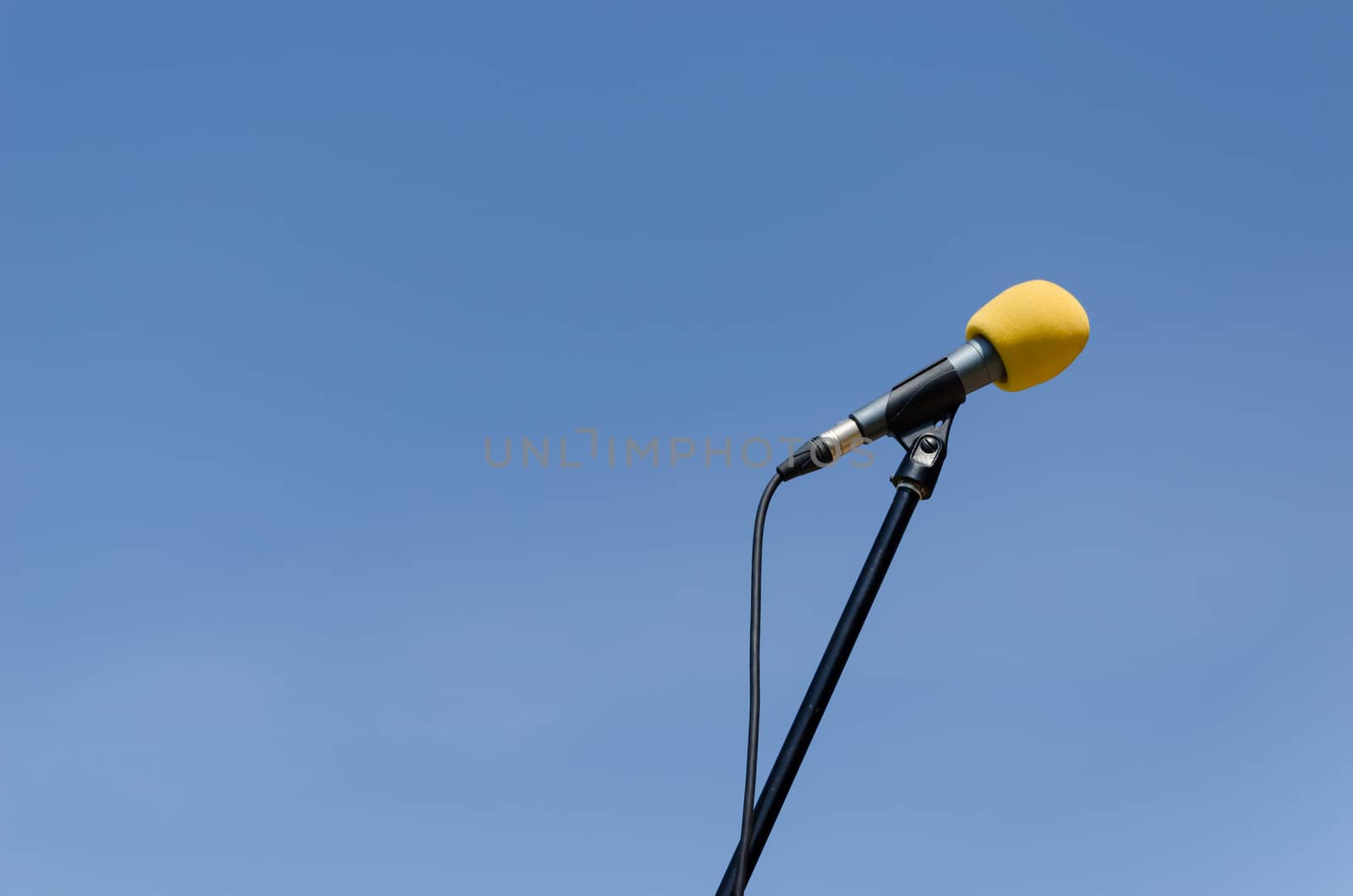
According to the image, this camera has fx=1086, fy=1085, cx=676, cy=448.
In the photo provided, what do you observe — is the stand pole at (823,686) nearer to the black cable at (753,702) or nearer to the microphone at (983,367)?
the black cable at (753,702)

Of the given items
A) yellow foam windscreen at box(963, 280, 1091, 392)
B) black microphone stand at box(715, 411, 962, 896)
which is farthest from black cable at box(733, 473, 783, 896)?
yellow foam windscreen at box(963, 280, 1091, 392)

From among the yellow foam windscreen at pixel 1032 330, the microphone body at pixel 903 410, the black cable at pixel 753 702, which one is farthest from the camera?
the yellow foam windscreen at pixel 1032 330

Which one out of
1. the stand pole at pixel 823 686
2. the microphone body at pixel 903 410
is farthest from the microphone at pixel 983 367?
the stand pole at pixel 823 686

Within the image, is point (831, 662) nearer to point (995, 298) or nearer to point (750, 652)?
point (750, 652)

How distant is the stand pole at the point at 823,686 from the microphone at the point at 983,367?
1.05ft

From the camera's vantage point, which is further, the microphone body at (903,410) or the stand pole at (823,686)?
the microphone body at (903,410)

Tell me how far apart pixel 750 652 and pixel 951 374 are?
1.08 metres

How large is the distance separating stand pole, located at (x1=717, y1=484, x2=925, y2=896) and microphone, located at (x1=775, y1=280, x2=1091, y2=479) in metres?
0.32

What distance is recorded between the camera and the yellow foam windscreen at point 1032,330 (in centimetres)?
338

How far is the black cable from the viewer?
252 cm

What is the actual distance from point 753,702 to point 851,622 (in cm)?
32

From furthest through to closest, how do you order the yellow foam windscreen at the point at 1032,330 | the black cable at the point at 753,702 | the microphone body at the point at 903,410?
the yellow foam windscreen at the point at 1032,330
the microphone body at the point at 903,410
the black cable at the point at 753,702

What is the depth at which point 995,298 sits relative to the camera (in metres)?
3.44

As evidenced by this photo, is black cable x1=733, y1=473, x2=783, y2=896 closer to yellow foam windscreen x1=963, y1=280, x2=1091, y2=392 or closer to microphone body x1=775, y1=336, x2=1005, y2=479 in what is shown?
microphone body x1=775, y1=336, x2=1005, y2=479
